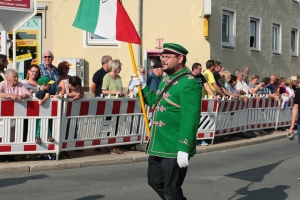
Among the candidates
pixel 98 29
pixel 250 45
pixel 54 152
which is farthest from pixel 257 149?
pixel 250 45

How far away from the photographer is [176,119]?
19.4 feet

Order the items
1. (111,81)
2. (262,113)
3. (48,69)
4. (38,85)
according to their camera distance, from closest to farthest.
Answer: (38,85)
(48,69)
(111,81)
(262,113)

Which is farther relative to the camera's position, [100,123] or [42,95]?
[100,123]

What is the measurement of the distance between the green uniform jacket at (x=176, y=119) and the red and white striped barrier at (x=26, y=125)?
5.17 meters

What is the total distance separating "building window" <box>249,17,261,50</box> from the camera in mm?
25916

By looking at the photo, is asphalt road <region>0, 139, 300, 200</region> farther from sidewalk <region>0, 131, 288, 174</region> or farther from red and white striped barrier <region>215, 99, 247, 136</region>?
red and white striped barrier <region>215, 99, 247, 136</region>

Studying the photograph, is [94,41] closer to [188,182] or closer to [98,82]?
[98,82]

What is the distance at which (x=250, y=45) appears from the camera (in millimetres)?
25859

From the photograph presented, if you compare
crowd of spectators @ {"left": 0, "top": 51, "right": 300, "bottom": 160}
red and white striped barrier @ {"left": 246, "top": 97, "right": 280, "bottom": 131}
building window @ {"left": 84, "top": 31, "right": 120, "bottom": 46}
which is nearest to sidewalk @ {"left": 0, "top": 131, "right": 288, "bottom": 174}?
crowd of spectators @ {"left": 0, "top": 51, "right": 300, "bottom": 160}

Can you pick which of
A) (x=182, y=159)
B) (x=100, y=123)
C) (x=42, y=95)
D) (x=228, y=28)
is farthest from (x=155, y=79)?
(x=228, y=28)

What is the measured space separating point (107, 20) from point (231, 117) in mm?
8383

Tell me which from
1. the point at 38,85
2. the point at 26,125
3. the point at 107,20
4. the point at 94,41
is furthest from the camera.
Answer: the point at 94,41

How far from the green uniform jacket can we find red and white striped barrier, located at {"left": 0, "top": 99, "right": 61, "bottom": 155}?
517 cm

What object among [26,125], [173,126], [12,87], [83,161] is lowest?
[83,161]
